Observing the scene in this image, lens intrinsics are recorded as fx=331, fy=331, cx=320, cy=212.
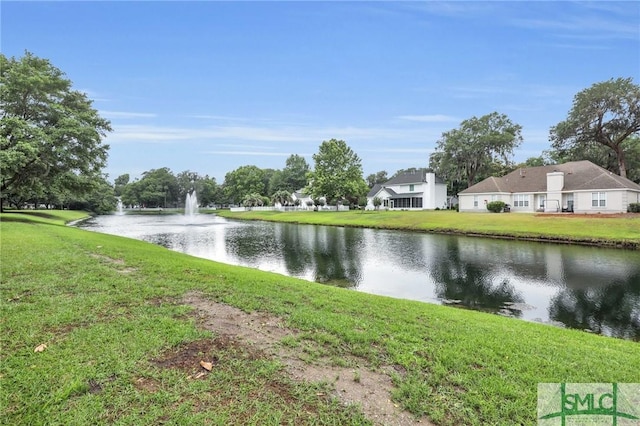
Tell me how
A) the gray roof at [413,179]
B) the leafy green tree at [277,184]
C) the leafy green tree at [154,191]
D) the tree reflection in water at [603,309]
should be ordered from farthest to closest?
the leafy green tree at [154,191]
the leafy green tree at [277,184]
the gray roof at [413,179]
the tree reflection in water at [603,309]

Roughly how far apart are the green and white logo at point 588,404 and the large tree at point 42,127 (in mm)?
24504

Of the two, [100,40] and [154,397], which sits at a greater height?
[100,40]

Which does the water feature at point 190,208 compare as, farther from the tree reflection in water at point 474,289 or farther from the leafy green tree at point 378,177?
the tree reflection in water at point 474,289

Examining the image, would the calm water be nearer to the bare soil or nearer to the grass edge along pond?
the grass edge along pond

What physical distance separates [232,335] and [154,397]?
5.13 feet

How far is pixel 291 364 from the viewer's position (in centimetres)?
381

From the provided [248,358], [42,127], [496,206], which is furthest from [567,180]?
[42,127]

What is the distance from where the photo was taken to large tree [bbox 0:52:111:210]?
2009cm

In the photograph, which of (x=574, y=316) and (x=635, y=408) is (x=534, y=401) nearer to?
(x=635, y=408)

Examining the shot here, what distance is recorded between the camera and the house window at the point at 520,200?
38.6 meters

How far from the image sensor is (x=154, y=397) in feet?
9.86

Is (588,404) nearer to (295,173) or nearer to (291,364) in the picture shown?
(291,364)

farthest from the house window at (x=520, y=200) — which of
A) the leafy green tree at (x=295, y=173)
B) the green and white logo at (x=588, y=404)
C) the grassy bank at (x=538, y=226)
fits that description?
the leafy green tree at (x=295, y=173)

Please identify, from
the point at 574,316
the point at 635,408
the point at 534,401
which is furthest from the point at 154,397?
the point at 574,316
